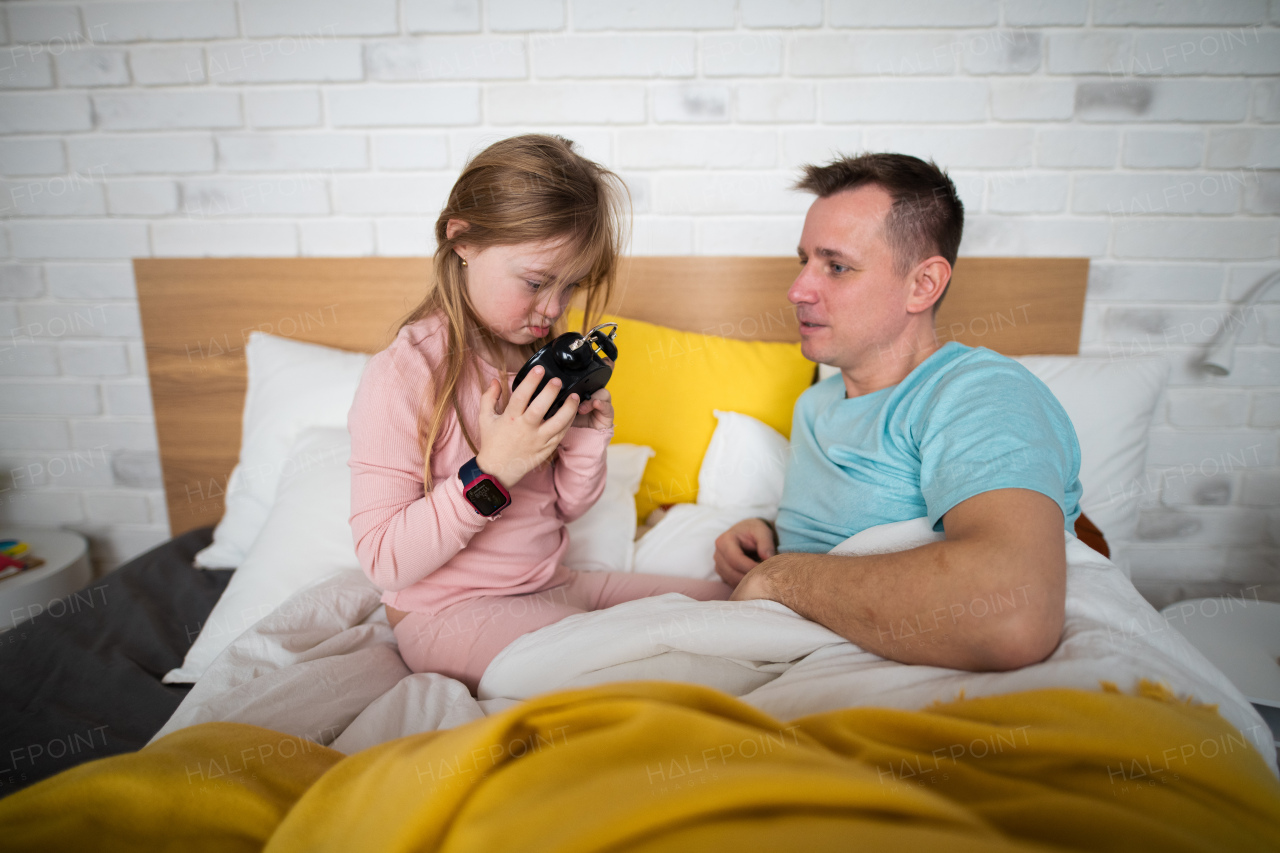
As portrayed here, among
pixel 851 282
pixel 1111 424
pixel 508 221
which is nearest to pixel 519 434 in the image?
pixel 508 221

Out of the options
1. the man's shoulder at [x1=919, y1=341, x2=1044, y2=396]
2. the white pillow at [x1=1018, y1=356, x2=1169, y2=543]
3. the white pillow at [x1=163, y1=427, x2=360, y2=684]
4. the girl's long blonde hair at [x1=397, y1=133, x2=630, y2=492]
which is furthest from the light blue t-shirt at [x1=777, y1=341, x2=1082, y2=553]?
the white pillow at [x1=163, y1=427, x2=360, y2=684]

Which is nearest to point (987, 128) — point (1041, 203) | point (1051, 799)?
point (1041, 203)

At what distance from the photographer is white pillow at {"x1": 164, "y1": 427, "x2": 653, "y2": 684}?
1134mm

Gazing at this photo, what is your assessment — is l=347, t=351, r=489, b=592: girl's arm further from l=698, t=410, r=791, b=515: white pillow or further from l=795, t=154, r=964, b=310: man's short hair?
l=795, t=154, r=964, b=310: man's short hair

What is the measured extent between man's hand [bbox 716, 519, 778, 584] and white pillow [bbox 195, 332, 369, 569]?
2.79 feet

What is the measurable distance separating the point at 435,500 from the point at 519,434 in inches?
5.5

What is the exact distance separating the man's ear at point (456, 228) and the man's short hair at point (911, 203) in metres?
0.63

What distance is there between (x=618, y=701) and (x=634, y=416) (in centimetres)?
91

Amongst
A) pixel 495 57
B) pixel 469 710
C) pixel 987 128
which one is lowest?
pixel 469 710

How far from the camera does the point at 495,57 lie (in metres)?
1.55

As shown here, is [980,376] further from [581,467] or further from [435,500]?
[435,500]

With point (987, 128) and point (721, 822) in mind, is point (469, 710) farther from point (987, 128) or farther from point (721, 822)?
point (987, 128)

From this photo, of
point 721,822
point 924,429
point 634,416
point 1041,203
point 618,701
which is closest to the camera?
point 721,822

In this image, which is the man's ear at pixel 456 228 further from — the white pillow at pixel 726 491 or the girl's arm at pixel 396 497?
the white pillow at pixel 726 491
